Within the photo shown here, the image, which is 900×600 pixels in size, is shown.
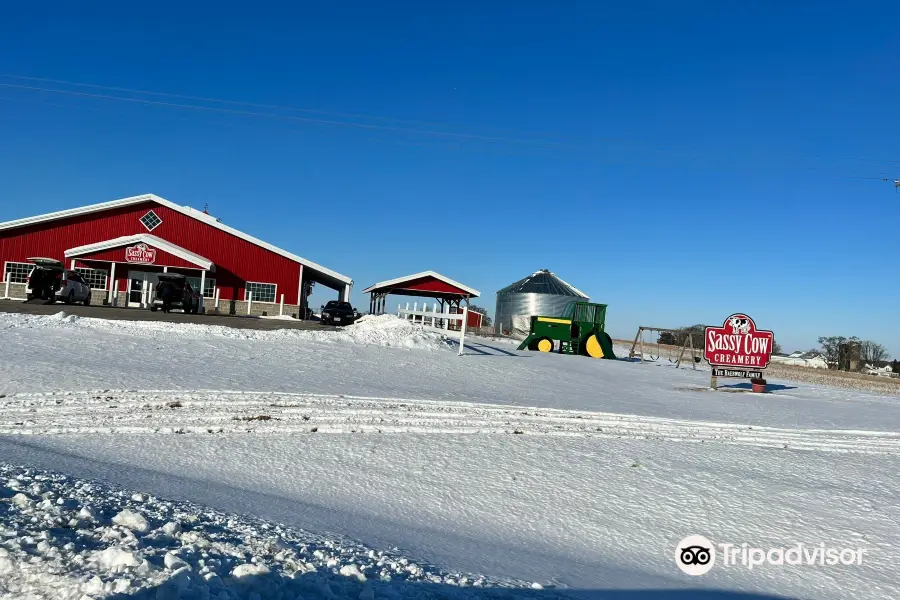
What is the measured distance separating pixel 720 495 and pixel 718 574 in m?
1.82

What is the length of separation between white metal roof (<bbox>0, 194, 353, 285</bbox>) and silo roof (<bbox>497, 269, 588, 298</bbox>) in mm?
29049

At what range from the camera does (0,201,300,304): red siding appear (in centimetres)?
3672

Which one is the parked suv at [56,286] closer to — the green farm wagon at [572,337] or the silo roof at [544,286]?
the green farm wagon at [572,337]

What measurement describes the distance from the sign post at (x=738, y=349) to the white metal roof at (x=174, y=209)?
25.5 meters

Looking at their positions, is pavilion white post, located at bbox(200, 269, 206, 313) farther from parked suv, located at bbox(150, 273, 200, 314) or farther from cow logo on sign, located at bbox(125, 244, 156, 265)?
parked suv, located at bbox(150, 273, 200, 314)

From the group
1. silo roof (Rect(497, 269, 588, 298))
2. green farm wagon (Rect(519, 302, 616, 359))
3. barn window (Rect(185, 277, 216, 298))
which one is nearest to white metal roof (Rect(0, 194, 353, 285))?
barn window (Rect(185, 277, 216, 298))

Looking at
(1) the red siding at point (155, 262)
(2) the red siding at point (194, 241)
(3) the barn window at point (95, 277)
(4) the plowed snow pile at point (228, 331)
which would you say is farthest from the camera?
(2) the red siding at point (194, 241)

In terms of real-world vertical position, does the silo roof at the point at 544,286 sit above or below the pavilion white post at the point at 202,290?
above

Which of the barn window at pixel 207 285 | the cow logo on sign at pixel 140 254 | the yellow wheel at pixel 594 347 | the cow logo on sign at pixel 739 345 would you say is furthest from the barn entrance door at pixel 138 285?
the cow logo on sign at pixel 739 345

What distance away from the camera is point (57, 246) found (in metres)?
36.5

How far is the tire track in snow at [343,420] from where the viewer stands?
7.71 m

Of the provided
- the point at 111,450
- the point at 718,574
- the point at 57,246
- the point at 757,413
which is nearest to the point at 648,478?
the point at 718,574

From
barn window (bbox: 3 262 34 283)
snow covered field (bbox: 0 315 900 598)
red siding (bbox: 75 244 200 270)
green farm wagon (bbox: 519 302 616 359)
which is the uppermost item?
red siding (bbox: 75 244 200 270)

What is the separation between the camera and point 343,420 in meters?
8.52
